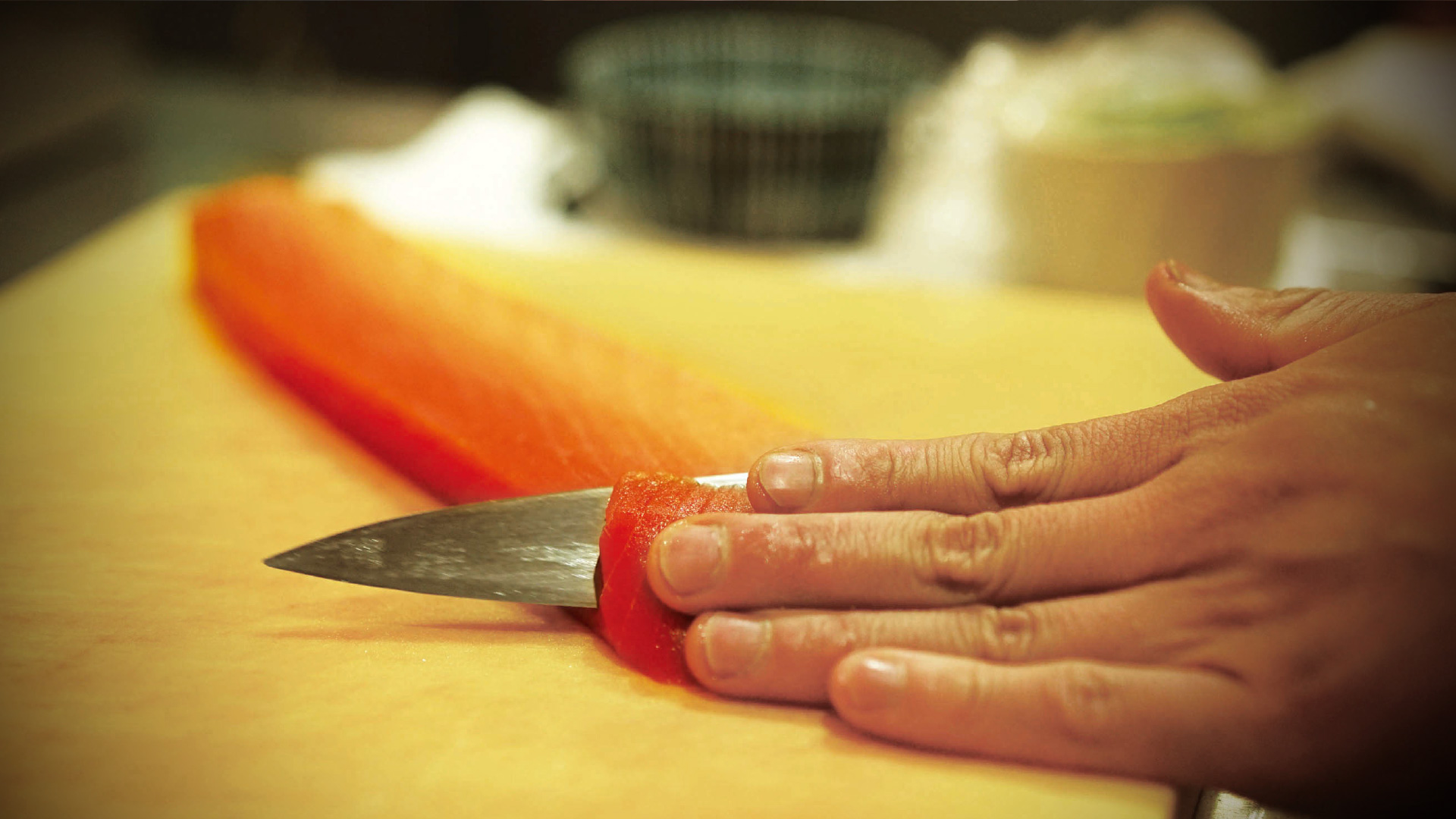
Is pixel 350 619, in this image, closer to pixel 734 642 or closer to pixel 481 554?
pixel 481 554

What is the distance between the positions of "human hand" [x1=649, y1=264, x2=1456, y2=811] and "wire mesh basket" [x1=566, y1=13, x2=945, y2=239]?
120cm

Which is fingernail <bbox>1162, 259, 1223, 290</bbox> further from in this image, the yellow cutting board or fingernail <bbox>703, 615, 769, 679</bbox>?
fingernail <bbox>703, 615, 769, 679</bbox>

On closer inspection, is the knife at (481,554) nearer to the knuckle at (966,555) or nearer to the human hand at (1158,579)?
the human hand at (1158,579)

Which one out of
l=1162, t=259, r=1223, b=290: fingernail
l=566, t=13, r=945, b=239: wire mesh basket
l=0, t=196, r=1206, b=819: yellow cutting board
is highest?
l=566, t=13, r=945, b=239: wire mesh basket

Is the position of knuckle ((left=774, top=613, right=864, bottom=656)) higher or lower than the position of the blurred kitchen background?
lower

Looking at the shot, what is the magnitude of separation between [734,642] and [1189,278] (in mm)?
473

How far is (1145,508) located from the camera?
65 centimetres

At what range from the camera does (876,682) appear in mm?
635

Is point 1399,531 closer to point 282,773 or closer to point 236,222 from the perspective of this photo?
point 282,773

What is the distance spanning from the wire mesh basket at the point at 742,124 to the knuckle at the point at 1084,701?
1.35 meters

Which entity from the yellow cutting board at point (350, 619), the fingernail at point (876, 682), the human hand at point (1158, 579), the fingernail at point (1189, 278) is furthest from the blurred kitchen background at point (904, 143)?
the fingernail at point (876, 682)

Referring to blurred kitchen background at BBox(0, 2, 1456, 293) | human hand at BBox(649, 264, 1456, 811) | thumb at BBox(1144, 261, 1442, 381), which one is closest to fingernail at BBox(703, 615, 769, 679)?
human hand at BBox(649, 264, 1456, 811)

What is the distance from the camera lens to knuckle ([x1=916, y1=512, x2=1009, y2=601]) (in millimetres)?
666

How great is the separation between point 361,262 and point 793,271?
2.02ft
